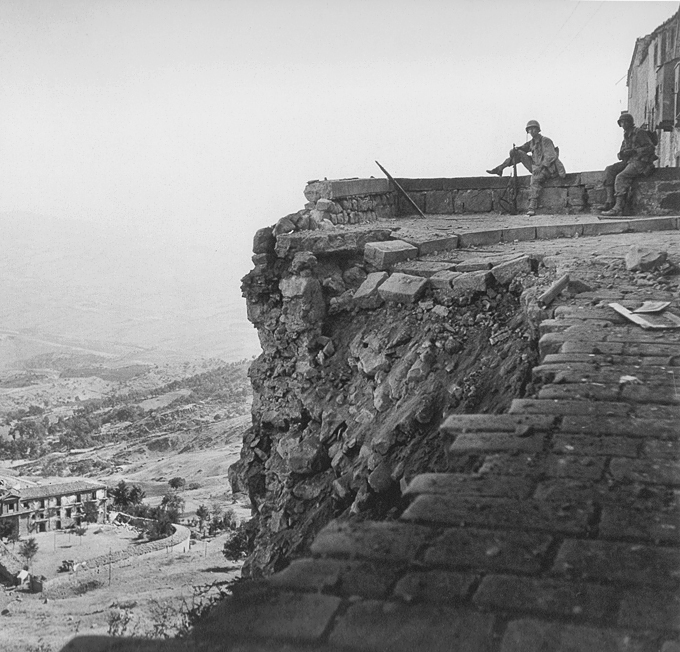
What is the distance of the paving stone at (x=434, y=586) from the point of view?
2.00 metres

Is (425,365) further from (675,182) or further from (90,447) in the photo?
(90,447)

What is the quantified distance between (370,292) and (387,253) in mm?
737

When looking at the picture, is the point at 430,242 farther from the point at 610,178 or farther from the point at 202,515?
the point at 202,515

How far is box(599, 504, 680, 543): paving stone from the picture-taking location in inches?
87.7

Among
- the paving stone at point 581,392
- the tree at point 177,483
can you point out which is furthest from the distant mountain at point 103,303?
the paving stone at point 581,392

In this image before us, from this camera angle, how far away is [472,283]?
596cm

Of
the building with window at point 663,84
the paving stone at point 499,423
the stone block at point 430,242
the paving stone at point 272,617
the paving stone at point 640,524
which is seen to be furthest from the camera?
the building with window at point 663,84

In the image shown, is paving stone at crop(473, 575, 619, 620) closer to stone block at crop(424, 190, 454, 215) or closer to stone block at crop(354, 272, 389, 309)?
stone block at crop(354, 272, 389, 309)

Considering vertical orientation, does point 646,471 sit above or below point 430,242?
below

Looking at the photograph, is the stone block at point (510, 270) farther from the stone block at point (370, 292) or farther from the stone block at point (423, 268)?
the stone block at point (370, 292)

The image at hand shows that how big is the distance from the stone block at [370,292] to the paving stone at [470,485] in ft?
13.1

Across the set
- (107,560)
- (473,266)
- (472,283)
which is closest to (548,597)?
(472,283)

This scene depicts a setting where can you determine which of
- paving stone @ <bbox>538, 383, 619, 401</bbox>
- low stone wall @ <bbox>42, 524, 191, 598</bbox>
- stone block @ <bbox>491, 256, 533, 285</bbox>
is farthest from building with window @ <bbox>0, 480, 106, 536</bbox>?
paving stone @ <bbox>538, 383, 619, 401</bbox>

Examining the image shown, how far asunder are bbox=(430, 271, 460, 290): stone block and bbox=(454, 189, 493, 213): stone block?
20.9 feet
